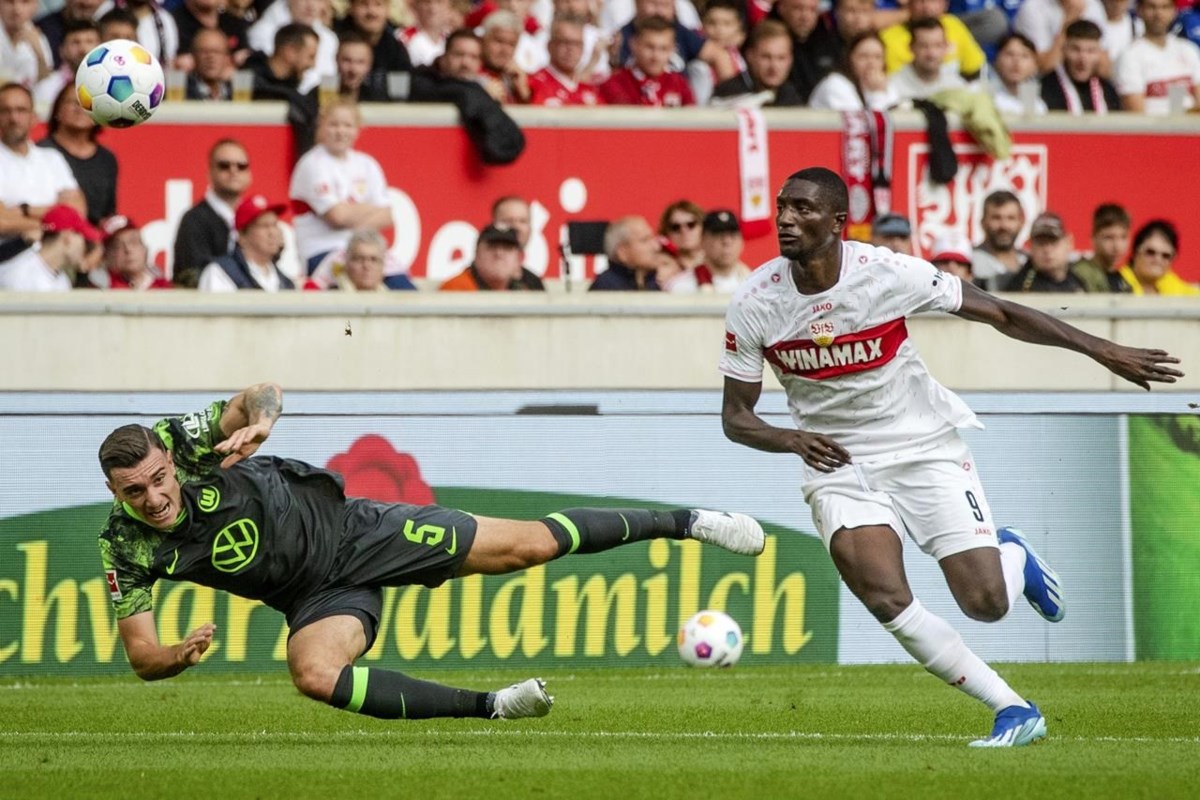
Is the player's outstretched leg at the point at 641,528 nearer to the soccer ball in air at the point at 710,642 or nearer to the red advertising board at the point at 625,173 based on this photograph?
the soccer ball in air at the point at 710,642

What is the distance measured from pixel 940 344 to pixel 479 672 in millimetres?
4160

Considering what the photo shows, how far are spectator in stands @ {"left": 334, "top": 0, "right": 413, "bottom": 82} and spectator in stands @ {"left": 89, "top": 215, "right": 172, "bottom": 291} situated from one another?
8.08 feet

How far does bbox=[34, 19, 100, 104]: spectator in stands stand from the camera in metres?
13.9

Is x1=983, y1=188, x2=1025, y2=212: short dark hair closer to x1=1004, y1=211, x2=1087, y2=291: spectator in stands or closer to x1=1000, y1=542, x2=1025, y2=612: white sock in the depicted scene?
x1=1004, y1=211, x2=1087, y2=291: spectator in stands

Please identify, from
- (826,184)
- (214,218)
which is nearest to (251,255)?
(214,218)

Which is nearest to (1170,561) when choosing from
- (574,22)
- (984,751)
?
(984,751)

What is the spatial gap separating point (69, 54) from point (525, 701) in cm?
782

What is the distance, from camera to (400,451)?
12234 mm

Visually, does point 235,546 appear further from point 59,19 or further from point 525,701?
point 59,19

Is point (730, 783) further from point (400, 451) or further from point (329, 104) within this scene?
point (329, 104)

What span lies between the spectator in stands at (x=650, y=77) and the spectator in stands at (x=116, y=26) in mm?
3753

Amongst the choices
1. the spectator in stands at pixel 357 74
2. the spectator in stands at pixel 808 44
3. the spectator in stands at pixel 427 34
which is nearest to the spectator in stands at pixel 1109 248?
the spectator in stands at pixel 808 44

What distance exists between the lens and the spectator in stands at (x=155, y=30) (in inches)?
587

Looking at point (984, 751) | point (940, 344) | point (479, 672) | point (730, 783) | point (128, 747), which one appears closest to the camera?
point (730, 783)
